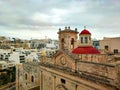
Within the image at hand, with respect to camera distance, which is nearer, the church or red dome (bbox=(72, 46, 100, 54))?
the church

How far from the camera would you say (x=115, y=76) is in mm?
10242

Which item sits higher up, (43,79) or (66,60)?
(66,60)

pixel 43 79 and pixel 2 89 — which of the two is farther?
pixel 2 89

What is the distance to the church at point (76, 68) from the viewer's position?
1110 cm

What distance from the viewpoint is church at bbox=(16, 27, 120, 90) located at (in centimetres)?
1110

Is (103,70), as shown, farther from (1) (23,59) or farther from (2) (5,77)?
(1) (23,59)

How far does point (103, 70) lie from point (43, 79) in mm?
11340

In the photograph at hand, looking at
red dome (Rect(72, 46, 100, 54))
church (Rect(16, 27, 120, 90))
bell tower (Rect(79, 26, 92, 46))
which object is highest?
bell tower (Rect(79, 26, 92, 46))

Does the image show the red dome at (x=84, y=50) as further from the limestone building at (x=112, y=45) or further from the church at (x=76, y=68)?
the limestone building at (x=112, y=45)

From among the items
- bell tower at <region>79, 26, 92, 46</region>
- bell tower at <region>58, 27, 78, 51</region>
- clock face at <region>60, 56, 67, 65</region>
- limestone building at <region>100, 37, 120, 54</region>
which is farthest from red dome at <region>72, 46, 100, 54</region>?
limestone building at <region>100, 37, 120, 54</region>

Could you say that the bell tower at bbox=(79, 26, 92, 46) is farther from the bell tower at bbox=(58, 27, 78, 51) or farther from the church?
the bell tower at bbox=(58, 27, 78, 51)

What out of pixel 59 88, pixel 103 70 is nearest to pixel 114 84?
pixel 103 70

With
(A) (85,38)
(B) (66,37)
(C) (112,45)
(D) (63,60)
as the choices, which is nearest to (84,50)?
(A) (85,38)

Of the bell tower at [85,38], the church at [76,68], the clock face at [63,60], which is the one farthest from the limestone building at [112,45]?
the clock face at [63,60]
